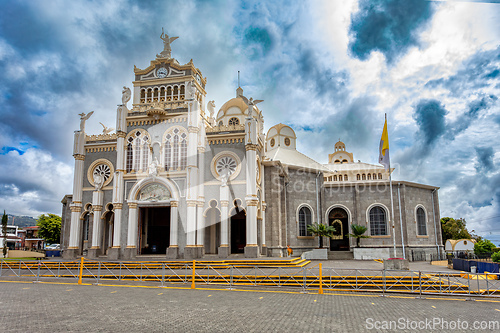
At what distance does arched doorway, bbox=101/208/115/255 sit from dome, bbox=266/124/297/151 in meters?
21.3

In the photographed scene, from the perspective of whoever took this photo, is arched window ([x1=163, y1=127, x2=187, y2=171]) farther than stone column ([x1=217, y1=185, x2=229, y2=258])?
Yes

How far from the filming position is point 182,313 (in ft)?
36.7

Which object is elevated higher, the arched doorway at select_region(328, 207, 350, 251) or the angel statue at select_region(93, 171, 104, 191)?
the angel statue at select_region(93, 171, 104, 191)

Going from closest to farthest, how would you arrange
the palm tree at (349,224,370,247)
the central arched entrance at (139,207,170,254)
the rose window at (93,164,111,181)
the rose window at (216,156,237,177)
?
1. the rose window at (216,156,237,177)
2. the rose window at (93,164,111,181)
3. the palm tree at (349,224,370,247)
4. the central arched entrance at (139,207,170,254)

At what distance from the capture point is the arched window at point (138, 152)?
32969mm

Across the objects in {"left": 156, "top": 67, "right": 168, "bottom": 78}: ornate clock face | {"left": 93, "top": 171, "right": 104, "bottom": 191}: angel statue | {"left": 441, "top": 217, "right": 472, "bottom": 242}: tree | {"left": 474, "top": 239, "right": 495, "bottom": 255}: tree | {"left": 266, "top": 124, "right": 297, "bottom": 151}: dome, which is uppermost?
{"left": 156, "top": 67, "right": 168, "bottom": 78}: ornate clock face

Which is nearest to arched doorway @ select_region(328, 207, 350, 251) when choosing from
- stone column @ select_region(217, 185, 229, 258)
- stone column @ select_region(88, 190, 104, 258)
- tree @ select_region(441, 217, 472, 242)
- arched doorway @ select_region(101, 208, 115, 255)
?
stone column @ select_region(217, 185, 229, 258)

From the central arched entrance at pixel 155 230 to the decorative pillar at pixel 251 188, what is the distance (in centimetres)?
1094

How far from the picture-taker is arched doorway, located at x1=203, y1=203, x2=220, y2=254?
3312cm

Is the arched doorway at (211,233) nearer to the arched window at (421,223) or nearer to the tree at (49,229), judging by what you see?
the arched window at (421,223)

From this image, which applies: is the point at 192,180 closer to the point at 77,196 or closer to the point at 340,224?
the point at 77,196

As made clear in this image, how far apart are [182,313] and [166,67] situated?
29.0m

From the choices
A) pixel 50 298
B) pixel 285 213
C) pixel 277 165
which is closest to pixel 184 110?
pixel 277 165

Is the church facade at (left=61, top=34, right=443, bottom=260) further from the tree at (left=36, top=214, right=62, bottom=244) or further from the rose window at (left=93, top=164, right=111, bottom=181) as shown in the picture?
the tree at (left=36, top=214, right=62, bottom=244)
